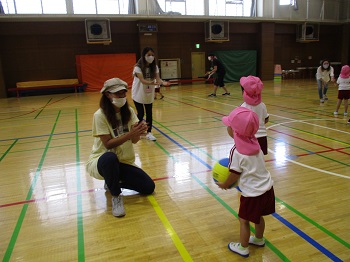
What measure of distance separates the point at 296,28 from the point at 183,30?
28.1 feet

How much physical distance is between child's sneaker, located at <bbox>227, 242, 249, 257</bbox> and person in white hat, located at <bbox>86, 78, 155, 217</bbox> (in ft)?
3.65

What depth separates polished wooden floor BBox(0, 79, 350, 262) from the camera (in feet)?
7.47

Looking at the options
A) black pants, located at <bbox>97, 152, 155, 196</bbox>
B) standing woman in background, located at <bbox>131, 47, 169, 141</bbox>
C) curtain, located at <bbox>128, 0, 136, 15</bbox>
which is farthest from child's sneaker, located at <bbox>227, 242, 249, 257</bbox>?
curtain, located at <bbox>128, 0, 136, 15</bbox>

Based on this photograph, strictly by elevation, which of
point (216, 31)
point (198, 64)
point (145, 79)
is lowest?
point (145, 79)

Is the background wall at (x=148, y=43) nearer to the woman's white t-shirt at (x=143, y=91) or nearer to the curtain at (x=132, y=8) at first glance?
the curtain at (x=132, y=8)

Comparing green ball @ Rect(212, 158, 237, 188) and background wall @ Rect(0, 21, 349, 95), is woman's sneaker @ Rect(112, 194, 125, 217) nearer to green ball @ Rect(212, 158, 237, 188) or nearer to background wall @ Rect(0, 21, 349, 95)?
green ball @ Rect(212, 158, 237, 188)

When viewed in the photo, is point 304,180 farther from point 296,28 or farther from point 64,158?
point 296,28

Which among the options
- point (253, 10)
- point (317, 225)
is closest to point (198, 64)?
point (253, 10)

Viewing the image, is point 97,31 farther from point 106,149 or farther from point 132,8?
point 106,149

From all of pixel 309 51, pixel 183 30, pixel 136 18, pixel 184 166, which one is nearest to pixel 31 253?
pixel 184 166

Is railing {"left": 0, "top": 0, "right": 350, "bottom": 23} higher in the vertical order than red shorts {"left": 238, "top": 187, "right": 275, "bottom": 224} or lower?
higher

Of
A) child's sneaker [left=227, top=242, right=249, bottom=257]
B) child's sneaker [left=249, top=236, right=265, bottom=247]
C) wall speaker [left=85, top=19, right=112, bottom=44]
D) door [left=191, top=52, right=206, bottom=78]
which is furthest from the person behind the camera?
door [left=191, top=52, right=206, bottom=78]

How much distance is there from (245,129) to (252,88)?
42.5 inches

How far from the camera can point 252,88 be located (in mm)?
2893
